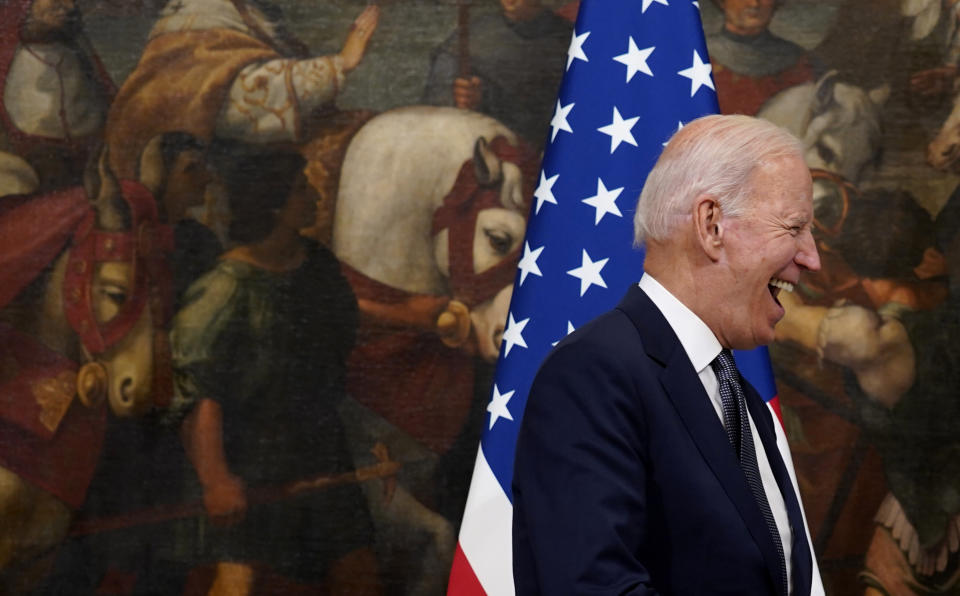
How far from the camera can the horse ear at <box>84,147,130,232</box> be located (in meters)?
4.93

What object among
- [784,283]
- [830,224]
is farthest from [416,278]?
[784,283]

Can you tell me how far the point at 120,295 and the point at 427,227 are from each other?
1.52 metres

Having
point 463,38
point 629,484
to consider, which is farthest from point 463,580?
point 463,38

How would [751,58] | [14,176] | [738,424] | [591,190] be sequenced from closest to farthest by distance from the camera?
[738,424], [591,190], [751,58], [14,176]

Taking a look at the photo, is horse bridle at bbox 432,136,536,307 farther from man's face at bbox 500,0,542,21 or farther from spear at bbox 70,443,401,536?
spear at bbox 70,443,401,536

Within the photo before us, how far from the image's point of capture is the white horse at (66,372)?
4.88 metres

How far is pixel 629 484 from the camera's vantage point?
67.4 inches

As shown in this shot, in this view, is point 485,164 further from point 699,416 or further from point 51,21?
point 699,416

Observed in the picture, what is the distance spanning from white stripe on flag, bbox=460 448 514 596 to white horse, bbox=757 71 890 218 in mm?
2482

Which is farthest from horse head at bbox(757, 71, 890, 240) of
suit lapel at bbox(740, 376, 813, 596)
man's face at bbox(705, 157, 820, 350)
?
man's face at bbox(705, 157, 820, 350)

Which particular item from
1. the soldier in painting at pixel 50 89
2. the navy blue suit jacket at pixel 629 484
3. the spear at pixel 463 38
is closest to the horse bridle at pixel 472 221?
the spear at pixel 463 38

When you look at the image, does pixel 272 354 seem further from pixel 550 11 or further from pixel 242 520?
pixel 550 11

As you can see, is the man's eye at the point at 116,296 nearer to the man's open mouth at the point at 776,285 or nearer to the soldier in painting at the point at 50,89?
the soldier in painting at the point at 50,89

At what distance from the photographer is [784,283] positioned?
204 centimetres
